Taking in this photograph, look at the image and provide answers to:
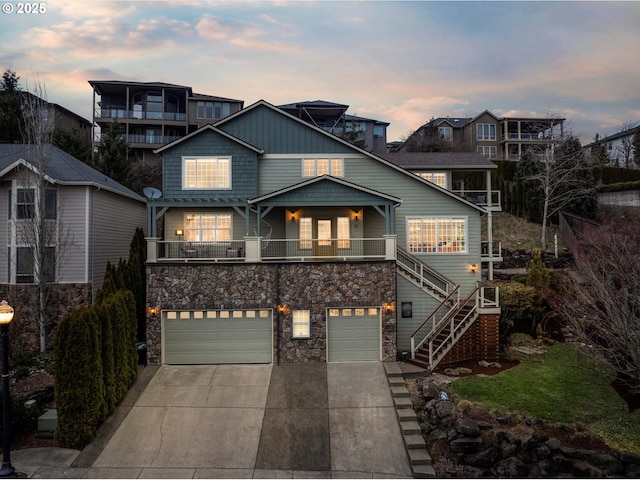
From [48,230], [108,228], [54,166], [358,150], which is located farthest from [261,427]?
[54,166]

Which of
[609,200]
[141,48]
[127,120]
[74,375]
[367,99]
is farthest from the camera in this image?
[367,99]

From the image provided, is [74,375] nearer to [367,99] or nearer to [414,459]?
[414,459]

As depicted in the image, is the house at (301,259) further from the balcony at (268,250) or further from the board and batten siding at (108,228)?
the board and batten siding at (108,228)

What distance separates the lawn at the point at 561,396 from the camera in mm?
9582

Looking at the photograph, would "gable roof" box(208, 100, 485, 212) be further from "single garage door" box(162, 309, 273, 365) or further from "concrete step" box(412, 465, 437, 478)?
"concrete step" box(412, 465, 437, 478)

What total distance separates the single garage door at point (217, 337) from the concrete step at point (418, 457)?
6.18m

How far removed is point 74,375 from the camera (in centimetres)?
973

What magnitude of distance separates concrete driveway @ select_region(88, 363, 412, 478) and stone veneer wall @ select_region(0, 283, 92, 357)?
5.59m

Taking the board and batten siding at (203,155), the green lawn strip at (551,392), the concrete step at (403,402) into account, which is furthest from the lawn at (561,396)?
the board and batten siding at (203,155)

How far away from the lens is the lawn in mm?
9582

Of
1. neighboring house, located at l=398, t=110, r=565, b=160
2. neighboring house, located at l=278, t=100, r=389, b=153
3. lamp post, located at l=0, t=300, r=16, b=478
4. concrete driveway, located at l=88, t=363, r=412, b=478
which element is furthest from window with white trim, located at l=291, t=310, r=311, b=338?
neighboring house, located at l=398, t=110, r=565, b=160

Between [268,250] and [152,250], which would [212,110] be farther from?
[152,250]

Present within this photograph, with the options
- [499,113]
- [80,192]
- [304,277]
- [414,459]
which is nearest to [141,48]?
[80,192]

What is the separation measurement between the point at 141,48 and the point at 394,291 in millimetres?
20606
